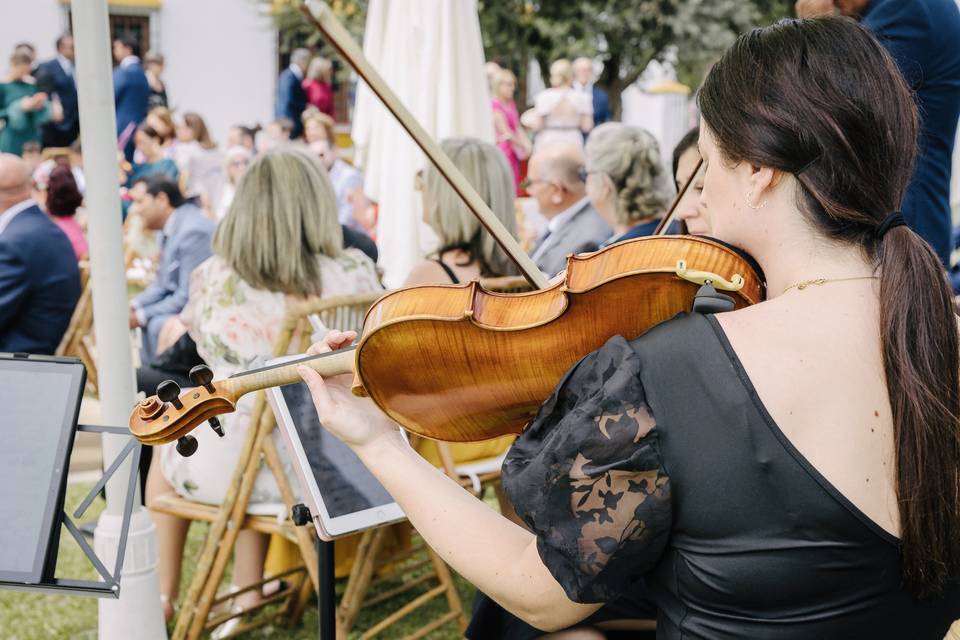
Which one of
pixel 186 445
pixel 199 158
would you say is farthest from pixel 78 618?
pixel 199 158

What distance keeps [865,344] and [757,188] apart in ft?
0.79

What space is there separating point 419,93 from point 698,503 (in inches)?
171

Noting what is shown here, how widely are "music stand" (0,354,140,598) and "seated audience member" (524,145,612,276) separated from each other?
2.43 metres

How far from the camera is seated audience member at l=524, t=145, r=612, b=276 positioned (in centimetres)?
407

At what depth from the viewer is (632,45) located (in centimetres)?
1769

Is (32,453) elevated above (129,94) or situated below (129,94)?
above

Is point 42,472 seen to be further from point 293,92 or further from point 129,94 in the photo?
point 293,92

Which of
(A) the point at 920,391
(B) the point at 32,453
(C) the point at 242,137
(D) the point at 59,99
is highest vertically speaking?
(A) the point at 920,391

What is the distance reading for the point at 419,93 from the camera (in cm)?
523

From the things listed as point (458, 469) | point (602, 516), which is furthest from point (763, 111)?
point (458, 469)

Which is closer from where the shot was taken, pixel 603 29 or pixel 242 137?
pixel 242 137

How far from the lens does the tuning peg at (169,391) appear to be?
153cm

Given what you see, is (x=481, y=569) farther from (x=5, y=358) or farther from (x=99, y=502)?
(x=99, y=502)

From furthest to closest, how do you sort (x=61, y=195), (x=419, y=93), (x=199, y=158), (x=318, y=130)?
(x=199, y=158) → (x=318, y=130) → (x=419, y=93) → (x=61, y=195)
